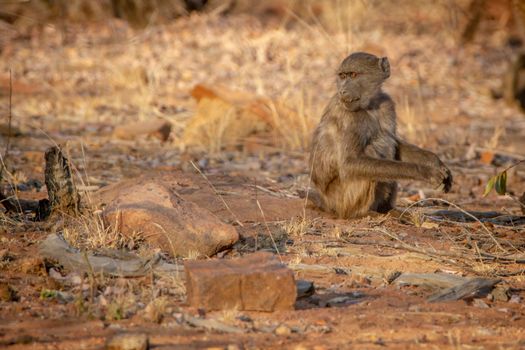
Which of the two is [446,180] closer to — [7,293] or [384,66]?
[384,66]

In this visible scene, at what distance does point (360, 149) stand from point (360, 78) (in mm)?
496

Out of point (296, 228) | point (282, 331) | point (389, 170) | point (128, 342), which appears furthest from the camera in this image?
point (389, 170)

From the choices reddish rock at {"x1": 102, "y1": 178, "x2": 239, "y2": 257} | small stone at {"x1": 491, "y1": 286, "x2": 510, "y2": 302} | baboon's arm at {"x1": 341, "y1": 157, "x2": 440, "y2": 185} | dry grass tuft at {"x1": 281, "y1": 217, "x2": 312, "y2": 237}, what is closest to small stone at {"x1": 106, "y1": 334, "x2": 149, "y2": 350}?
reddish rock at {"x1": 102, "y1": 178, "x2": 239, "y2": 257}

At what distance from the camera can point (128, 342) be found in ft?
11.0

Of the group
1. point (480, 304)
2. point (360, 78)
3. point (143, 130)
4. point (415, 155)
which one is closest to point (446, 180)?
point (415, 155)

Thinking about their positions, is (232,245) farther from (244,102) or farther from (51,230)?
(244,102)

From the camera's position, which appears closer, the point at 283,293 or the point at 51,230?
the point at 283,293

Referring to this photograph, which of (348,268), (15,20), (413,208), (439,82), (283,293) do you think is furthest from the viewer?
(15,20)

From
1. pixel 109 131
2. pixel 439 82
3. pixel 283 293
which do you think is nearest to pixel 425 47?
pixel 439 82

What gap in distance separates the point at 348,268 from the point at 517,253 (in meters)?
1.12

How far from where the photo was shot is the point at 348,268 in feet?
15.8

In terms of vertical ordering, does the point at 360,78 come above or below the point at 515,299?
above

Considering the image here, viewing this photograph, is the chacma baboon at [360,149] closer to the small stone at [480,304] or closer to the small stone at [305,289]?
the small stone at [480,304]

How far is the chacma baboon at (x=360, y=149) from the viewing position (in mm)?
5938
